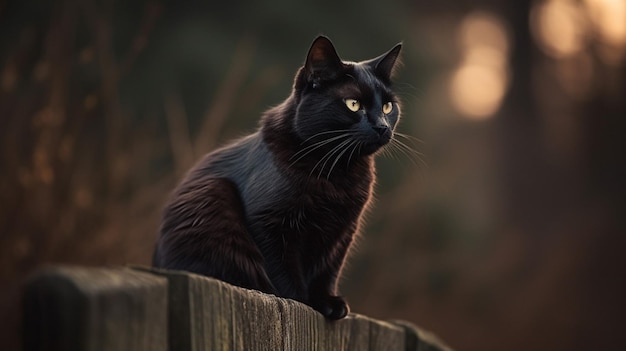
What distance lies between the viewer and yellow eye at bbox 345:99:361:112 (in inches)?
116

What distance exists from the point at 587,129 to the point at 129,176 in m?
9.12

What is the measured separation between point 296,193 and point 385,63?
0.70m

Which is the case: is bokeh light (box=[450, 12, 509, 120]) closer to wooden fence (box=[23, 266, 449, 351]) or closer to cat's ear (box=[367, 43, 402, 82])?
cat's ear (box=[367, 43, 402, 82])

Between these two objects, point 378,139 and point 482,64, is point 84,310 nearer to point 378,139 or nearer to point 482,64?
point 378,139

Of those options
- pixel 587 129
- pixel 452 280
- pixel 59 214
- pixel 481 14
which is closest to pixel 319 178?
pixel 59 214

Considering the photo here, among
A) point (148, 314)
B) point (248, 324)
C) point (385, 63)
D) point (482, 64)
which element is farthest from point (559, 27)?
point (148, 314)

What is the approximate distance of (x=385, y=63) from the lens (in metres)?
3.20

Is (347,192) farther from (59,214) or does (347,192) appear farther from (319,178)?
(59,214)

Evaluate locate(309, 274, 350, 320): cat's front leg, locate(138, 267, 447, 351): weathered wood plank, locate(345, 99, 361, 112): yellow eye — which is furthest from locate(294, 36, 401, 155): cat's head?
locate(138, 267, 447, 351): weathered wood plank

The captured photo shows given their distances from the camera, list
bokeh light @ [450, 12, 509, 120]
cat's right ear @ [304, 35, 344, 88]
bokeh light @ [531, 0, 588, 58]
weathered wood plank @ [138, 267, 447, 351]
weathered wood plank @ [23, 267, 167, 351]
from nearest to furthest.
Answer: weathered wood plank @ [23, 267, 167, 351] → weathered wood plank @ [138, 267, 447, 351] → cat's right ear @ [304, 35, 344, 88] → bokeh light @ [531, 0, 588, 58] → bokeh light @ [450, 12, 509, 120]

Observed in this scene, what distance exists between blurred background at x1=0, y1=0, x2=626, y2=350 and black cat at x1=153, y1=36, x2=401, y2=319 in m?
0.68

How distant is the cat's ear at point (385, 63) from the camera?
3.17 m

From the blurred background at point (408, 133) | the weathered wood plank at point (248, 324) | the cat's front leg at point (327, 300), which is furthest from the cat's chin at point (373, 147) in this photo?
the blurred background at point (408, 133)

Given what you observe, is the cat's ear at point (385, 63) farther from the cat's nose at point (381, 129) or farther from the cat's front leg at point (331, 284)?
the cat's front leg at point (331, 284)
